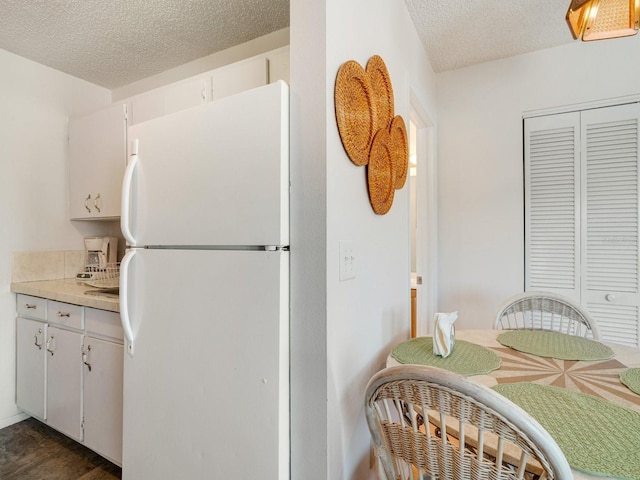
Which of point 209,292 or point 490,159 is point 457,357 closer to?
point 209,292

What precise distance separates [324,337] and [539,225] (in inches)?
81.6

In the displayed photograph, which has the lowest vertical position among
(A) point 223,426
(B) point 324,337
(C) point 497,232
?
(A) point 223,426

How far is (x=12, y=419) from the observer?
220 centimetres

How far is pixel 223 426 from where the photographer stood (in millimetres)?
1084

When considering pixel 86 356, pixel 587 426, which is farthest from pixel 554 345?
pixel 86 356

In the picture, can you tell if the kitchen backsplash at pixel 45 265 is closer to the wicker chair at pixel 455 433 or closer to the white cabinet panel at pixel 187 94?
the white cabinet panel at pixel 187 94

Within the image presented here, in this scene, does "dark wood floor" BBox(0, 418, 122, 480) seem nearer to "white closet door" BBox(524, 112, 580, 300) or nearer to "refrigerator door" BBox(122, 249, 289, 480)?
"refrigerator door" BBox(122, 249, 289, 480)

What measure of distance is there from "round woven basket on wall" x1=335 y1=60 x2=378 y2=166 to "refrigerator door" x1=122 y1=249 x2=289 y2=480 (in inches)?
19.0

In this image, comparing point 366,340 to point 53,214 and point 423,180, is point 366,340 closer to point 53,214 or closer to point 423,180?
point 423,180

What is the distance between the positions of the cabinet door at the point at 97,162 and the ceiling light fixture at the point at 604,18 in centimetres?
253

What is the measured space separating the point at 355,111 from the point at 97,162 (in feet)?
6.91

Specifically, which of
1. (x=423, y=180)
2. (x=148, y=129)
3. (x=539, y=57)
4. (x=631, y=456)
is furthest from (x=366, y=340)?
(x=539, y=57)

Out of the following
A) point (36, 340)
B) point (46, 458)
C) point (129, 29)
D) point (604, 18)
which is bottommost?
point (46, 458)

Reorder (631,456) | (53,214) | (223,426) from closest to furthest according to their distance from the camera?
1. (631,456)
2. (223,426)
3. (53,214)
